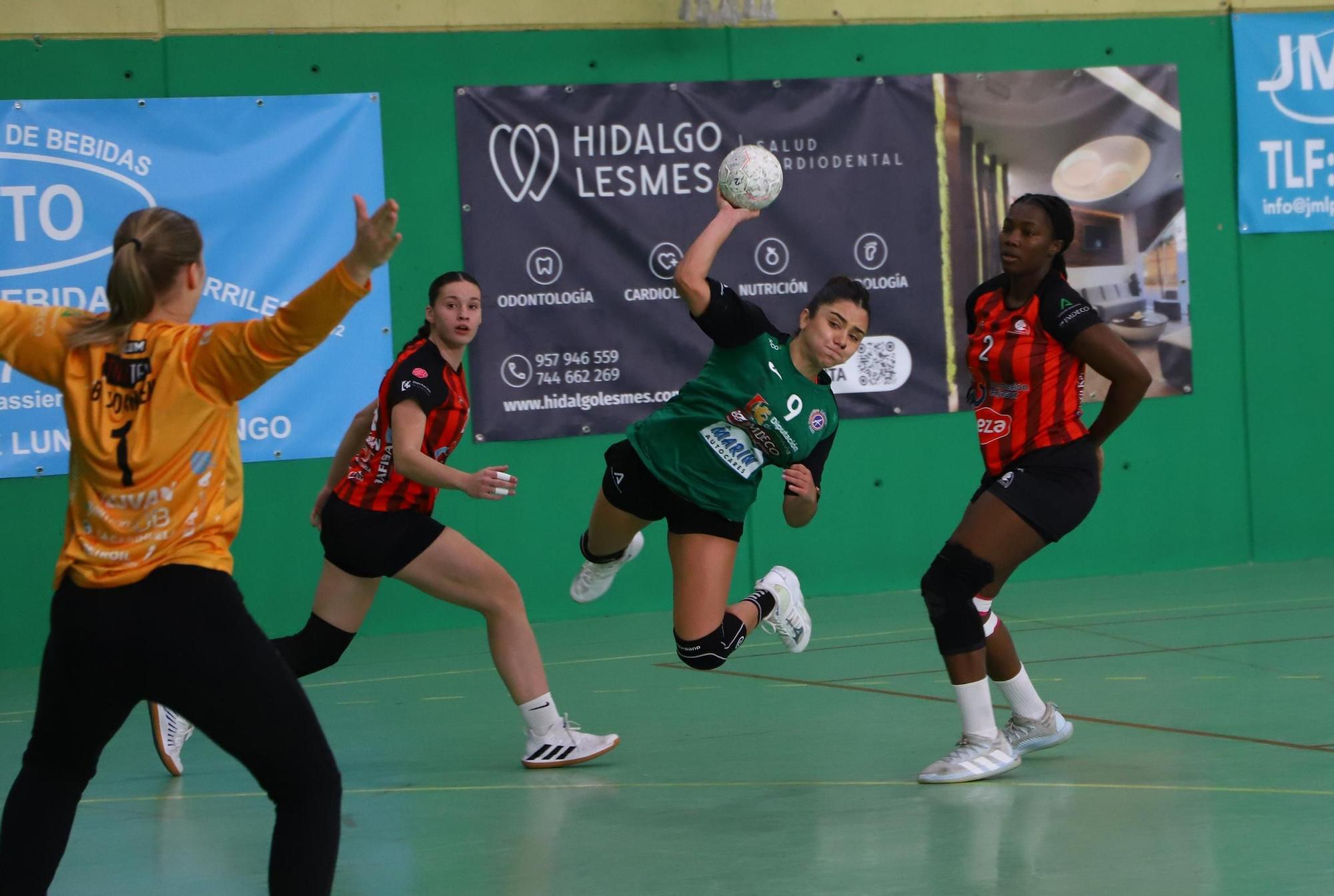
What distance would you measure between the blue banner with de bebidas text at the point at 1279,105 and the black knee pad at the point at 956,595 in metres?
5.81

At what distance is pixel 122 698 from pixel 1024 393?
3054 mm

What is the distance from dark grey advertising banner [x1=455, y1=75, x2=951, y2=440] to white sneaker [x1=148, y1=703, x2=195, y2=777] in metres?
3.54

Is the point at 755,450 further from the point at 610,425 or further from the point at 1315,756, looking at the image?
the point at 610,425

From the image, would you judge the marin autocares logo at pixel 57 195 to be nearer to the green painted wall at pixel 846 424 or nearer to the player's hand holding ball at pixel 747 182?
the green painted wall at pixel 846 424

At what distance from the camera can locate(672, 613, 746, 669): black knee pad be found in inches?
210

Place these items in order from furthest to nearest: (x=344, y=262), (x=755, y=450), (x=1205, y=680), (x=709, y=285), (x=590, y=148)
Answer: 1. (x=590, y=148)
2. (x=1205, y=680)
3. (x=755, y=450)
4. (x=709, y=285)
5. (x=344, y=262)

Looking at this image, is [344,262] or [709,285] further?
[709,285]

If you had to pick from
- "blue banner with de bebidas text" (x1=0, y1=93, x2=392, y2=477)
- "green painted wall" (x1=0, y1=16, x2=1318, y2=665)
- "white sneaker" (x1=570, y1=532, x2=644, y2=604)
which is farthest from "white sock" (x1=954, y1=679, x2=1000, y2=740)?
"blue banner with de bebidas text" (x1=0, y1=93, x2=392, y2=477)

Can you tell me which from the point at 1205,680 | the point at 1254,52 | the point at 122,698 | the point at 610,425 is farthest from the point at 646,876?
the point at 1254,52

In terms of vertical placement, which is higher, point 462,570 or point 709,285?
point 709,285

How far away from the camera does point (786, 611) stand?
5.73 metres

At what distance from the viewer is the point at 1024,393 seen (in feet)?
16.6

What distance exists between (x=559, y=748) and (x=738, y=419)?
1253 millimetres

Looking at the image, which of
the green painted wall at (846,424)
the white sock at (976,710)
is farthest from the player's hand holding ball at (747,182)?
the green painted wall at (846,424)
